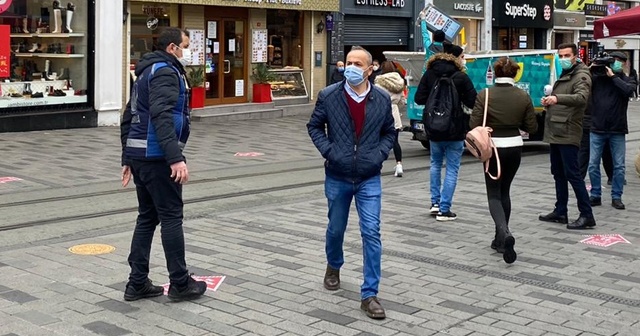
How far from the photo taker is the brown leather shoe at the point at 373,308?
235 inches

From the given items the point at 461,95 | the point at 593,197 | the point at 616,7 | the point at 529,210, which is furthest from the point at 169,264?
the point at 616,7

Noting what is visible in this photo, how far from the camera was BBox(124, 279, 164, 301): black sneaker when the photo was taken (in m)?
6.32

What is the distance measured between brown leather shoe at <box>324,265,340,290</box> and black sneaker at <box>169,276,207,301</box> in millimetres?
920

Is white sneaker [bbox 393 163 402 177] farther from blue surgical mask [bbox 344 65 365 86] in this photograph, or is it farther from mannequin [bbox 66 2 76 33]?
mannequin [bbox 66 2 76 33]

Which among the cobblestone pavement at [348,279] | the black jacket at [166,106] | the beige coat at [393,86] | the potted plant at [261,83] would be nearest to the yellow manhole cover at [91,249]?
the cobblestone pavement at [348,279]

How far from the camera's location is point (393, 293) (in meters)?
6.64

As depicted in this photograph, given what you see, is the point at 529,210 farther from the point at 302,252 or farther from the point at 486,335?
the point at 486,335

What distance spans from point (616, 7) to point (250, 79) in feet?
70.3

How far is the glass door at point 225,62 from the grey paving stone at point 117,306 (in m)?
16.9

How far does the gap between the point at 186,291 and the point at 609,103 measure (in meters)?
6.02

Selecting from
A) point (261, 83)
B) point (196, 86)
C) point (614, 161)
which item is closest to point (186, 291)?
point (614, 161)

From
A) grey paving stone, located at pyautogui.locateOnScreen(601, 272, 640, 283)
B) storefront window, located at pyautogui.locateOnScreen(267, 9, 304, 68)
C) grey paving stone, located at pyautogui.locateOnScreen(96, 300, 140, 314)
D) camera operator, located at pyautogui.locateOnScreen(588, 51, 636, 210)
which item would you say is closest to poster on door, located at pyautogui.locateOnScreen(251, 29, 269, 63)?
storefront window, located at pyautogui.locateOnScreen(267, 9, 304, 68)

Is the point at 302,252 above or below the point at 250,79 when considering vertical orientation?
below

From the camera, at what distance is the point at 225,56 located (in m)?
23.6
